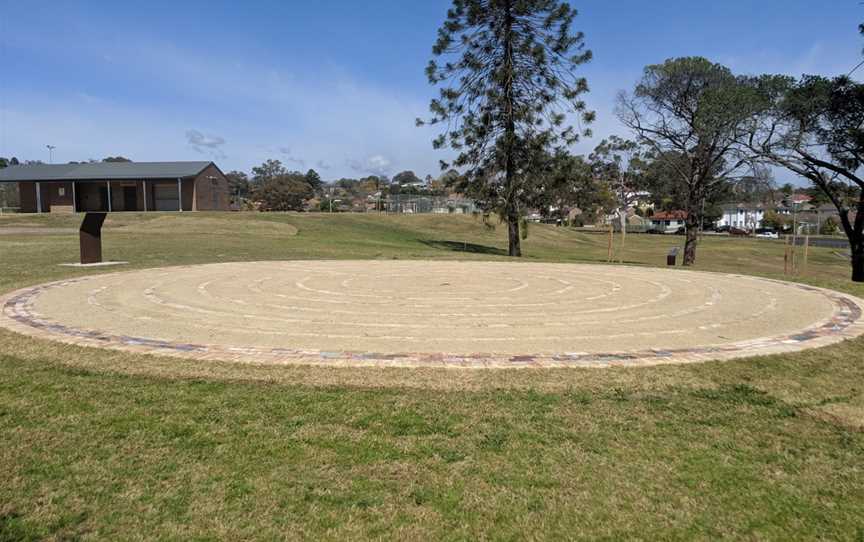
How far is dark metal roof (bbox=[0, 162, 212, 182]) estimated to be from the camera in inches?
1994

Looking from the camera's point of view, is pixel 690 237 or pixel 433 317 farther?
pixel 690 237

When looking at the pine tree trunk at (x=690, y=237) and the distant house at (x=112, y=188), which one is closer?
the pine tree trunk at (x=690, y=237)

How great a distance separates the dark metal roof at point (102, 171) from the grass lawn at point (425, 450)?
4961 centimetres

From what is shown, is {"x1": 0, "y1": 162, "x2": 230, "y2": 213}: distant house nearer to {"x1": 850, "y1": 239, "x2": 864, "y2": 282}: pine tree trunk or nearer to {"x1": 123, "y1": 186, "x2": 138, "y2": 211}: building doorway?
{"x1": 123, "y1": 186, "x2": 138, "y2": 211}: building doorway

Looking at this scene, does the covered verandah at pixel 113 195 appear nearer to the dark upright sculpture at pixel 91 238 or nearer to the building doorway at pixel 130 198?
the building doorway at pixel 130 198

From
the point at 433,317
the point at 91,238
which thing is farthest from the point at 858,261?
the point at 91,238

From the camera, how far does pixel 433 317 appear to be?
8883 mm

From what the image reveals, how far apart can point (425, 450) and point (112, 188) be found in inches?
2246


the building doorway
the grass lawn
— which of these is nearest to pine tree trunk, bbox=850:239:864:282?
the grass lawn

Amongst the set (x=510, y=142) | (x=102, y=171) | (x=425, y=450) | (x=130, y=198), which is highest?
(x=510, y=142)

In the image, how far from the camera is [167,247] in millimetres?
23625

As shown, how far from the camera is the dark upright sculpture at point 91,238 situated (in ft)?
53.0

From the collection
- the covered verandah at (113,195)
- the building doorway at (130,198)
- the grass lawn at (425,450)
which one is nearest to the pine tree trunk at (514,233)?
the grass lawn at (425,450)

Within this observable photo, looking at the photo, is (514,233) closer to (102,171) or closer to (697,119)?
(697,119)
